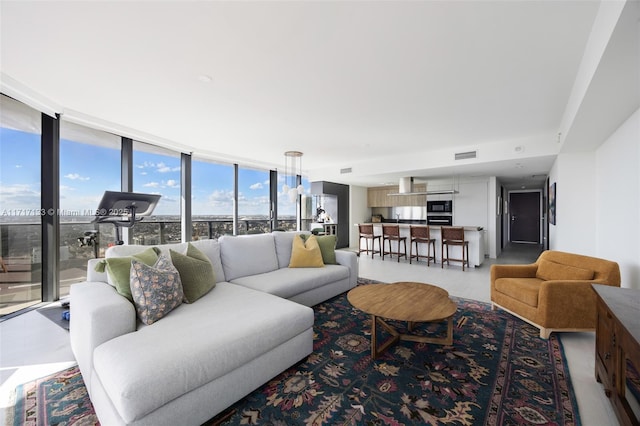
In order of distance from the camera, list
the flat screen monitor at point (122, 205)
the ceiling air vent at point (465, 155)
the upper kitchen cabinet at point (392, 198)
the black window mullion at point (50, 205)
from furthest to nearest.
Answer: the upper kitchen cabinet at point (392, 198) → the ceiling air vent at point (465, 155) → the black window mullion at point (50, 205) → the flat screen monitor at point (122, 205)

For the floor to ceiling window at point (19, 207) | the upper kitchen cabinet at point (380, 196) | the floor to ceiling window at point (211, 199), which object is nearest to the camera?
the floor to ceiling window at point (19, 207)

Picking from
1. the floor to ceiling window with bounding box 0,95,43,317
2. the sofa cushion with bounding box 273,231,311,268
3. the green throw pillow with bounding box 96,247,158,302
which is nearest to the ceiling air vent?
the sofa cushion with bounding box 273,231,311,268

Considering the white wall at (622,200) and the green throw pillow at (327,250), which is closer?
the white wall at (622,200)

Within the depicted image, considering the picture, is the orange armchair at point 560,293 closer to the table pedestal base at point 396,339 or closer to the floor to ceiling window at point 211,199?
the table pedestal base at point 396,339

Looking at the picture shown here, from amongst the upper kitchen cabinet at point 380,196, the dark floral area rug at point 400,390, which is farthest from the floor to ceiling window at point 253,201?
the dark floral area rug at point 400,390

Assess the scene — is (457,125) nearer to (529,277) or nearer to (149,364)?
(529,277)

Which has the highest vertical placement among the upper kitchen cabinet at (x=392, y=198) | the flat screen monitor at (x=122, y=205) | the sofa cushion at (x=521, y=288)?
the upper kitchen cabinet at (x=392, y=198)

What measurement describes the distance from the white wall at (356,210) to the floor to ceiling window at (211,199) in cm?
404

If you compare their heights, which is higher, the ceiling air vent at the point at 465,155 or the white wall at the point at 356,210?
the ceiling air vent at the point at 465,155

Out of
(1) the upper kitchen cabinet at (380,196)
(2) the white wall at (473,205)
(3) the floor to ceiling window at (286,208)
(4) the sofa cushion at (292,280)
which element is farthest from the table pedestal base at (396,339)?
(1) the upper kitchen cabinet at (380,196)

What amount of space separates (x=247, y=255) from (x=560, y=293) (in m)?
3.17

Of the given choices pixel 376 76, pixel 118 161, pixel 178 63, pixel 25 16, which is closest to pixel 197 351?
pixel 178 63

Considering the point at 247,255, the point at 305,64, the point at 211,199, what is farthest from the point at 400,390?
the point at 211,199

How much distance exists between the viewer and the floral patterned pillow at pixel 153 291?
5.82 ft
